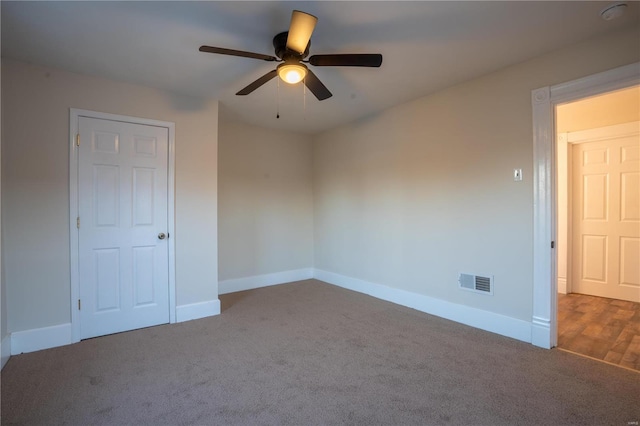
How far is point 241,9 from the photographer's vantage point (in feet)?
6.82

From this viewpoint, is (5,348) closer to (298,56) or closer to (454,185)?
(298,56)

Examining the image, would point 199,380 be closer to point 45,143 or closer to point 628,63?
point 45,143

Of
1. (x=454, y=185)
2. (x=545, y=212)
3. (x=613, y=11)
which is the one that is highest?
(x=613, y=11)

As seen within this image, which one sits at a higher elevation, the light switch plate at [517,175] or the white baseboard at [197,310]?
the light switch plate at [517,175]

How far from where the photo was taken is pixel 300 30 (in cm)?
190

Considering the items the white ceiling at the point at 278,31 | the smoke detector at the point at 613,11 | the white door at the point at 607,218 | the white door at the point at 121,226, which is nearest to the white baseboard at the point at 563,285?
the white door at the point at 607,218

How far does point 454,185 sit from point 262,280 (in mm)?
3179

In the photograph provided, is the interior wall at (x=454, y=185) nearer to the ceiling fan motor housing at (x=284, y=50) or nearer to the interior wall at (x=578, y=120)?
the interior wall at (x=578, y=120)

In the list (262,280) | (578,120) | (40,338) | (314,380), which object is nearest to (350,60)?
(314,380)

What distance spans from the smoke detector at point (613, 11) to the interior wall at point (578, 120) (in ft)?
6.37

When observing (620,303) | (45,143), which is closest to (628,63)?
(620,303)

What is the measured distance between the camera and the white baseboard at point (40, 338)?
271cm

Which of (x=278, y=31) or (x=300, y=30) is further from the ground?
(x=278, y=31)

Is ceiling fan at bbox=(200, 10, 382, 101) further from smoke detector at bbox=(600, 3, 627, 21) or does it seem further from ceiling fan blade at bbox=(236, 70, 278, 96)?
smoke detector at bbox=(600, 3, 627, 21)
